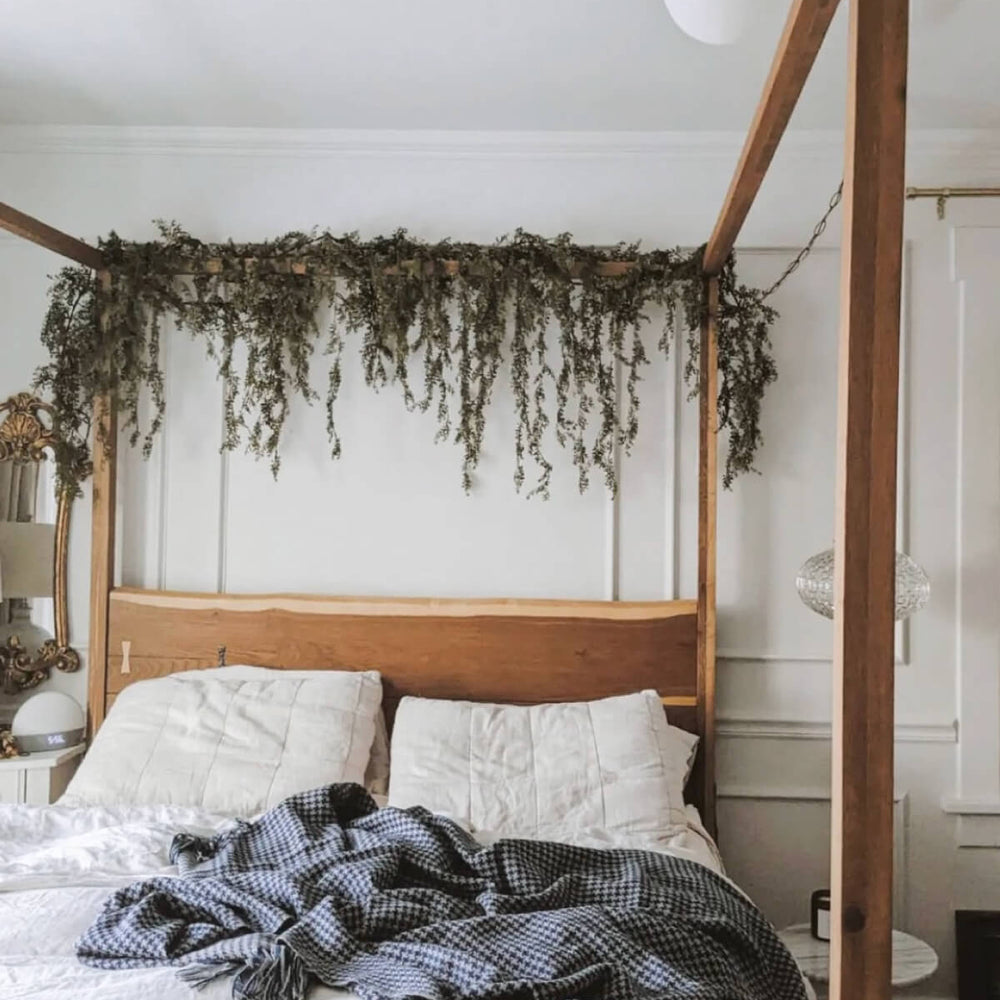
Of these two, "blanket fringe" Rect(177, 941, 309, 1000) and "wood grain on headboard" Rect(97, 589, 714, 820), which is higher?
"wood grain on headboard" Rect(97, 589, 714, 820)

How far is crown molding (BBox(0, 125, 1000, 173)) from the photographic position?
3.28 m

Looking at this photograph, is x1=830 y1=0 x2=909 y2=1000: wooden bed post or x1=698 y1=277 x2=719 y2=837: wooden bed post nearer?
x1=830 y1=0 x2=909 y2=1000: wooden bed post

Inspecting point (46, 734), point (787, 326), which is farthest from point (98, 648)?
point (787, 326)

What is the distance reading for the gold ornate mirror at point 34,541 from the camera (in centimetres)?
337

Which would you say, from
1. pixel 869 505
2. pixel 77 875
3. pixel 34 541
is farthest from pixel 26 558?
pixel 869 505

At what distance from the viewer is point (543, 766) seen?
274 cm

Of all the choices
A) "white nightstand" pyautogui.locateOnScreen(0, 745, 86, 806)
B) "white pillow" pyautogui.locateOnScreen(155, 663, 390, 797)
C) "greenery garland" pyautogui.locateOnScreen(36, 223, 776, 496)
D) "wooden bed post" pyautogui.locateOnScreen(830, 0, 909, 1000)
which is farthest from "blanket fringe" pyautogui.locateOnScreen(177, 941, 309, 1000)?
"greenery garland" pyautogui.locateOnScreen(36, 223, 776, 496)

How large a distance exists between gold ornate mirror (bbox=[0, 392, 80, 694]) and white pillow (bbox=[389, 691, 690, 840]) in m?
1.22

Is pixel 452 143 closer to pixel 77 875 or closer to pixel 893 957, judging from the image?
pixel 77 875

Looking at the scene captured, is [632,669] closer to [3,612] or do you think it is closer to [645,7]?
[645,7]

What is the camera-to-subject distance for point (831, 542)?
3.24 meters

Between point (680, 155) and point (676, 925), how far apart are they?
92.4 inches

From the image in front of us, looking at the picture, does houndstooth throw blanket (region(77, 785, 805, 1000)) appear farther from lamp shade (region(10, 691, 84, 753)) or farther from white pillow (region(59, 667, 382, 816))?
lamp shade (region(10, 691, 84, 753))

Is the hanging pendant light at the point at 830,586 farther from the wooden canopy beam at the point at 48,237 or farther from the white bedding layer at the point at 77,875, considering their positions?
the wooden canopy beam at the point at 48,237
